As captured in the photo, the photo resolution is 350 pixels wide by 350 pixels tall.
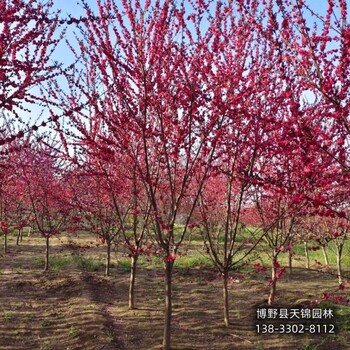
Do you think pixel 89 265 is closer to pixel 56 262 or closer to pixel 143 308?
pixel 56 262

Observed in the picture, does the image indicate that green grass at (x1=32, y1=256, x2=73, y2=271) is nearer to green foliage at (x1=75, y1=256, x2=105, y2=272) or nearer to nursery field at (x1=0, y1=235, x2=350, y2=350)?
nursery field at (x1=0, y1=235, x2=350, y2=350)

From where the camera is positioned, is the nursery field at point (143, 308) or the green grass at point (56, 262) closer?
the nursery field at point (143, 308)

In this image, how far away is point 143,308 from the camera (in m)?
7.75

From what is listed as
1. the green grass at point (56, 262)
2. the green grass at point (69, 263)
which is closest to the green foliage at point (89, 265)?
the green grass at point (69, 263)

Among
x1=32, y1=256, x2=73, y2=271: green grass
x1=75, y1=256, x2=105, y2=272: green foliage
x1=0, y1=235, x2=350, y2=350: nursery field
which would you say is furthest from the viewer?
x1=32, y1=256, x2=73, y2=271: green grass

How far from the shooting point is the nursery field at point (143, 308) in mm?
5953

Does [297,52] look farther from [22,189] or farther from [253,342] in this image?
[22,189]

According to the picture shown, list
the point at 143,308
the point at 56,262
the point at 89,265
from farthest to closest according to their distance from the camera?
the point at 56,262 < the point at 89,265 < the point at 143,308

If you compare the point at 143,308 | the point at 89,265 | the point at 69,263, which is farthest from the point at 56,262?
the point at 143,308

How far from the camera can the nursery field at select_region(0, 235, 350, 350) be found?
234 inches

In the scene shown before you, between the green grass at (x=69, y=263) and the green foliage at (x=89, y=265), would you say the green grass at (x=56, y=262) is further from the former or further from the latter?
the green foliage at (x=89, y=265)

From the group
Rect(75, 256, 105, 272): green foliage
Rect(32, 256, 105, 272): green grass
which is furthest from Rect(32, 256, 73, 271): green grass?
Rect(75, 256, 105, 272): green foliage

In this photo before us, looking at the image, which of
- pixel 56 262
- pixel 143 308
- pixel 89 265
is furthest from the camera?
pixel 56 262

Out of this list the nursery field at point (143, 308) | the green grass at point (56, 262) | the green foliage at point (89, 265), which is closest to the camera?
the nursery field at point (143, 308)
